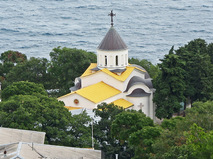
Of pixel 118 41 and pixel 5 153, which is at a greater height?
pixel 118 41

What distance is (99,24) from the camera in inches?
5531

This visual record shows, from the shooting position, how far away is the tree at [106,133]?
5141 centimetres

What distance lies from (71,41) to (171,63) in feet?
211

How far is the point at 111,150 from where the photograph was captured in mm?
51281

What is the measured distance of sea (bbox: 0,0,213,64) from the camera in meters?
121

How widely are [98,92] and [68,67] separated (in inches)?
325

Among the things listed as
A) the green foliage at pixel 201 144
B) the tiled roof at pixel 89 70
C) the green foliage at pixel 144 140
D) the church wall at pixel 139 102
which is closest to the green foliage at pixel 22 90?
the tiled roof at pixel 89 70

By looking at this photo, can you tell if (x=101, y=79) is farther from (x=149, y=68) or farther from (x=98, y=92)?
(x=149, y=68)

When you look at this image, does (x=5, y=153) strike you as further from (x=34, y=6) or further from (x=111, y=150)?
(x=34, y=6)

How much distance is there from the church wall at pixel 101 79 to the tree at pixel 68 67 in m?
4.50

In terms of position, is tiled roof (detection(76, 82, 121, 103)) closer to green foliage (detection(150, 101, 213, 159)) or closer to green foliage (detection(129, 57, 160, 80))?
green foliage (detection(129, 57, 160, 80))

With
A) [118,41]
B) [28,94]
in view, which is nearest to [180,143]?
[28,94]

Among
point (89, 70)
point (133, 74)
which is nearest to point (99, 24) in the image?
point (89, 70)

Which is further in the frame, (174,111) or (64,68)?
(64,68)
